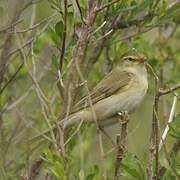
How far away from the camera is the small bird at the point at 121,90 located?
6.11 metres

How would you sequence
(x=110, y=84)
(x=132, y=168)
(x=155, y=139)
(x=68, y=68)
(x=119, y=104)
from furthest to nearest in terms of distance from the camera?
(x=110, y=84)
(x=119, y=104)
(x=68, y=68)
(x=132, y=168)
(x=155, y=139)

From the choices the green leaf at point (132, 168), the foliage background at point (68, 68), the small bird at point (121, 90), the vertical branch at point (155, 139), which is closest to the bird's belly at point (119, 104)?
the small bird at point (121, 90)

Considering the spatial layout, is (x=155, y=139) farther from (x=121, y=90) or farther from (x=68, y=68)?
(x=121, y=90)

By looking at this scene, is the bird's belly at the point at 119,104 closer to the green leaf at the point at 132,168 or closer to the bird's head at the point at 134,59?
the bird's head at the point at 134,59

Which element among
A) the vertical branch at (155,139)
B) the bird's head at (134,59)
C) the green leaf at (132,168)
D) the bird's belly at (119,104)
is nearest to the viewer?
the vertical branch at (155,139)

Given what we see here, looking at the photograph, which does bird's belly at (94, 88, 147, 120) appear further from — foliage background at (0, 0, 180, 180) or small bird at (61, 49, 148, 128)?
foliage background at (0, 0, 180, 180)

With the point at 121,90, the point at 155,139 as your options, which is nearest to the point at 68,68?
the point at 121,90

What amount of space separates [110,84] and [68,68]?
1.08 m

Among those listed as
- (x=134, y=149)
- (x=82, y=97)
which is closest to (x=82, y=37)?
(x=82, y=97)

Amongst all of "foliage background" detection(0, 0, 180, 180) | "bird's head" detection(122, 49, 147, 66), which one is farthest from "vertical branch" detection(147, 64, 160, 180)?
"bird's head" detection(122, 49, 147, 66)

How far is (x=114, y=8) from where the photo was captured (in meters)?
5.20

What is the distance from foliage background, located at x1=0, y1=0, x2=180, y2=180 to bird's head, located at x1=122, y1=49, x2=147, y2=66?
0.16 m

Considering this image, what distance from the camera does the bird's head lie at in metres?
6.20

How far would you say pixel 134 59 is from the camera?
630 centimetres
